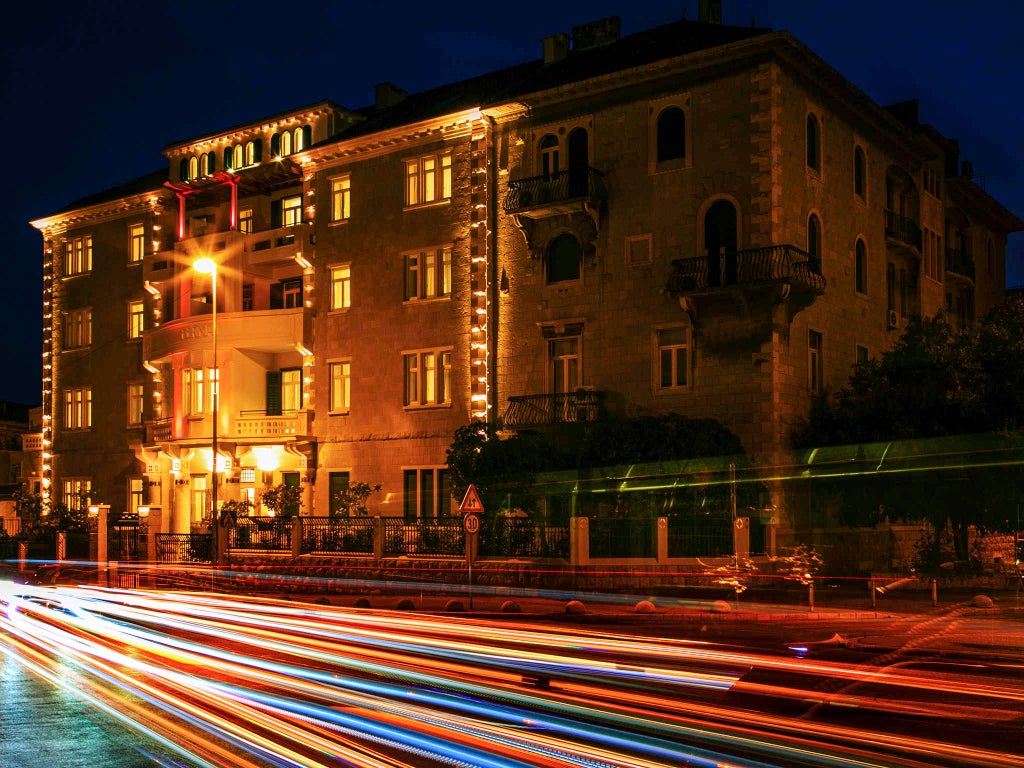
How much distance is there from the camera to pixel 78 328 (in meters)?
48.8

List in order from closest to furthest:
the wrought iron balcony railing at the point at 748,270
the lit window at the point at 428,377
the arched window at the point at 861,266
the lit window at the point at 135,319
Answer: the wrought iron balcony railing at the point at 748,270 → the arched window at the point at 861,266 → the lit window at the point at 428,377 → the lit window at the point at 135,319

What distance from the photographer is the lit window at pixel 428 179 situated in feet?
121

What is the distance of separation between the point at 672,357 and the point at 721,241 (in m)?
3.44

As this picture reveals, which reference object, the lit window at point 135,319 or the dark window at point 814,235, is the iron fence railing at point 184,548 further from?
the dark window at point 814,235

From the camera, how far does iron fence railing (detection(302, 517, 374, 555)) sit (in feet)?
107

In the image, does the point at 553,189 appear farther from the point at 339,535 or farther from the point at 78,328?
the point at 78,328

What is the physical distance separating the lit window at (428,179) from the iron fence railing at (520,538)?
12060 millimetres

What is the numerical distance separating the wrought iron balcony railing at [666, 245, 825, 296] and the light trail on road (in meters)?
14.8

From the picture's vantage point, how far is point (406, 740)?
29.4 feet

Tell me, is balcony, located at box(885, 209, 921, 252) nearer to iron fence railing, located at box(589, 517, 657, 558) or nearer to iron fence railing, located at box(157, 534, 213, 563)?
iron fence railing, located at box(589, 517, 657, 558)

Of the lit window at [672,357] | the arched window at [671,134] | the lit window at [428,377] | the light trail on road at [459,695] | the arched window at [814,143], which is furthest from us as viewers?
the lit window at [428,377]

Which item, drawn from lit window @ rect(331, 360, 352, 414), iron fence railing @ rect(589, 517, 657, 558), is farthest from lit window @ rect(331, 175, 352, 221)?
iron fence railing @ rect(589, 517, 657, 558)

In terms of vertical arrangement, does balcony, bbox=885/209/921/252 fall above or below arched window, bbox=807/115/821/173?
below

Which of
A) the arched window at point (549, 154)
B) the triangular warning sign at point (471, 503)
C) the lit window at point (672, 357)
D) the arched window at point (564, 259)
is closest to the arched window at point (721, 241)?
the lit window at point (672, 357)
